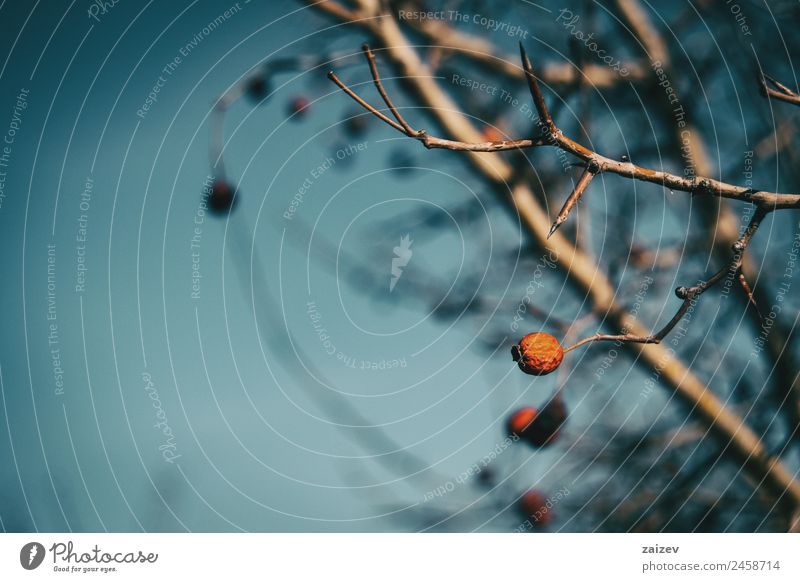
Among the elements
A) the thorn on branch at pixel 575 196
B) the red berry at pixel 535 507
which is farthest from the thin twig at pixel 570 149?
the red berry at pixel 535 507

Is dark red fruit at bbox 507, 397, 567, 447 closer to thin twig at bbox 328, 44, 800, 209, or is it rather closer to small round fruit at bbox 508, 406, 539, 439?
small round fruit at bbox 508, 406, 539, 439

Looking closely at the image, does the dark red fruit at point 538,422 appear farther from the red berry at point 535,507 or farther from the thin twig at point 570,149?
the thin twig at point 570,149

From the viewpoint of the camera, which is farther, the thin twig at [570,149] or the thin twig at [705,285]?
the thin twig at [705,285]

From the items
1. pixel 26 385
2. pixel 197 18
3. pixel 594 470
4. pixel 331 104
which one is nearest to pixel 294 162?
pixel 331 104

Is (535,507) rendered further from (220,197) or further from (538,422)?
(220,197)

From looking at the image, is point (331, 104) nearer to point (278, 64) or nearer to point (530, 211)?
point (278, 64)

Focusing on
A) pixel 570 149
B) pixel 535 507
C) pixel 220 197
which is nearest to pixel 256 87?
pixel 220 197

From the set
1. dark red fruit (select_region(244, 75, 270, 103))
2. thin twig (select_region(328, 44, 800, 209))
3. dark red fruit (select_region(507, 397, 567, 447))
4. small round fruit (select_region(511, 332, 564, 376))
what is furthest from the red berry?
dark red fruit (select_region(244, 75, 270, 103))
